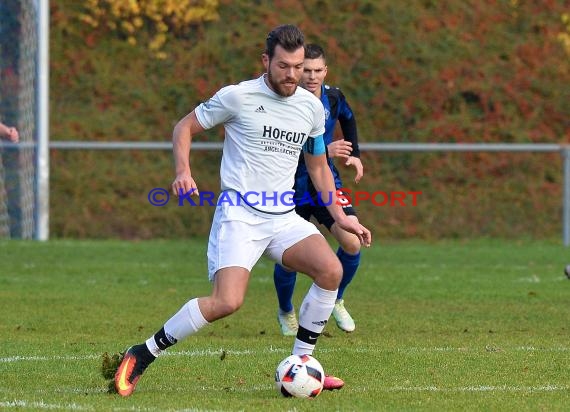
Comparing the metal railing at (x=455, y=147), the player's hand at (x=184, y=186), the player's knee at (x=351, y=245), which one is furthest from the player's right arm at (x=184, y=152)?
the metal railing at (x=455, y=147)

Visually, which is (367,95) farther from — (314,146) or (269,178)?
(269,178)

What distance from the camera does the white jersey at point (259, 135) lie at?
6383mm

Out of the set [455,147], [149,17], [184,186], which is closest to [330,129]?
[184,186]

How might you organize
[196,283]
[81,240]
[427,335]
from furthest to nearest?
1. [81,240]
2. [196,283]
3. [427,335]

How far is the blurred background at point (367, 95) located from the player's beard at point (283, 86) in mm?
12457

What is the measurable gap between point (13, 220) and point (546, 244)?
303 inches

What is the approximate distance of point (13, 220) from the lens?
17.8 metres

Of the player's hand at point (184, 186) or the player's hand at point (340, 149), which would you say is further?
the player's hand at point (340, 149)

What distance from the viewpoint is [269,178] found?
20.9 feet

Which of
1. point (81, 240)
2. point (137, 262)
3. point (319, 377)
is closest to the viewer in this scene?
point (319, 377)

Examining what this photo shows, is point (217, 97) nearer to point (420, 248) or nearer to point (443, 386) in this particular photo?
point (443, 386)

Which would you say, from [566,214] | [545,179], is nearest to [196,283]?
[566,214]

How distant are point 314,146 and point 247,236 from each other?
71 cm

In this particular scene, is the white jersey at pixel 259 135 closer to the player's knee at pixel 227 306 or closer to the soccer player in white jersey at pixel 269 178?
the soccer player in white jersey at pixel 269 178
